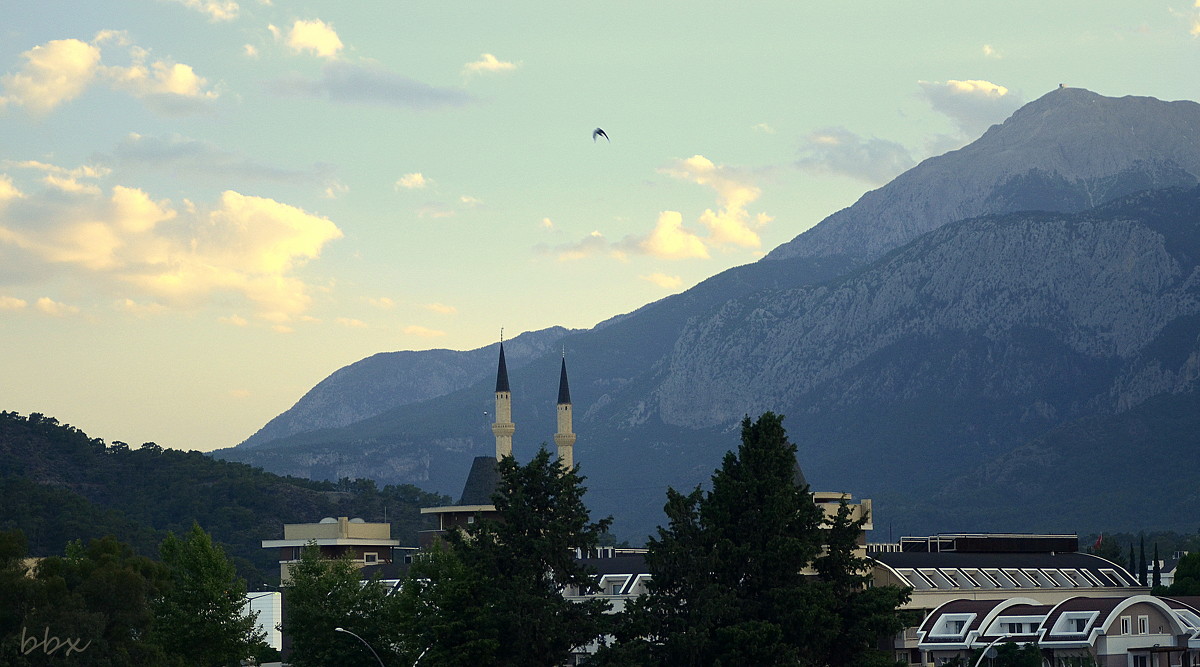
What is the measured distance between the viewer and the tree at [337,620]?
91.4 m

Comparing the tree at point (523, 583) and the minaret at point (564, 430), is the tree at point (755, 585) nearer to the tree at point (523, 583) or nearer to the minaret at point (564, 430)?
the tree at point (523, 583)

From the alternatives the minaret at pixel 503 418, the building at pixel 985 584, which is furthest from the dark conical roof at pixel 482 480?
the building at pixel 985 584

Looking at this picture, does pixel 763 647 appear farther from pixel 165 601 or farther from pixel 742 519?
pixel 165 601

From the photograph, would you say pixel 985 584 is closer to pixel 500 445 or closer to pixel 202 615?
pixel 500 445

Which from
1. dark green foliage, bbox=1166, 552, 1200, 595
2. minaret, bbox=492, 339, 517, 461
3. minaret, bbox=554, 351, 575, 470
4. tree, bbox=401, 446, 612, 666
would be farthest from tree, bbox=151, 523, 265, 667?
dark green foliage, bbox=1166, 552, 1200, 595

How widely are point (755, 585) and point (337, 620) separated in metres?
26.4

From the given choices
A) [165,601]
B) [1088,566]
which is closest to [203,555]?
[165,601]

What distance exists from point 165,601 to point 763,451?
37.7 metres

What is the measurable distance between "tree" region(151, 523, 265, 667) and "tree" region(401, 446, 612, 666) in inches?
602

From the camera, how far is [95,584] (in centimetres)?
8294

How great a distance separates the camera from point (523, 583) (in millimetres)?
80938

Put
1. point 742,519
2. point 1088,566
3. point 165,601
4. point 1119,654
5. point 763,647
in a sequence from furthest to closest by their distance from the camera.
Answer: point 1088,566 → point 1119,654 → point 165,601 → point 742,519 → point 763,647

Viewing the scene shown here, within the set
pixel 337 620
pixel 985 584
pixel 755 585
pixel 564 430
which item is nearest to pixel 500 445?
pixel 564 430

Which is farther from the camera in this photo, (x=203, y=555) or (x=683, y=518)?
(x=203, y=555)
